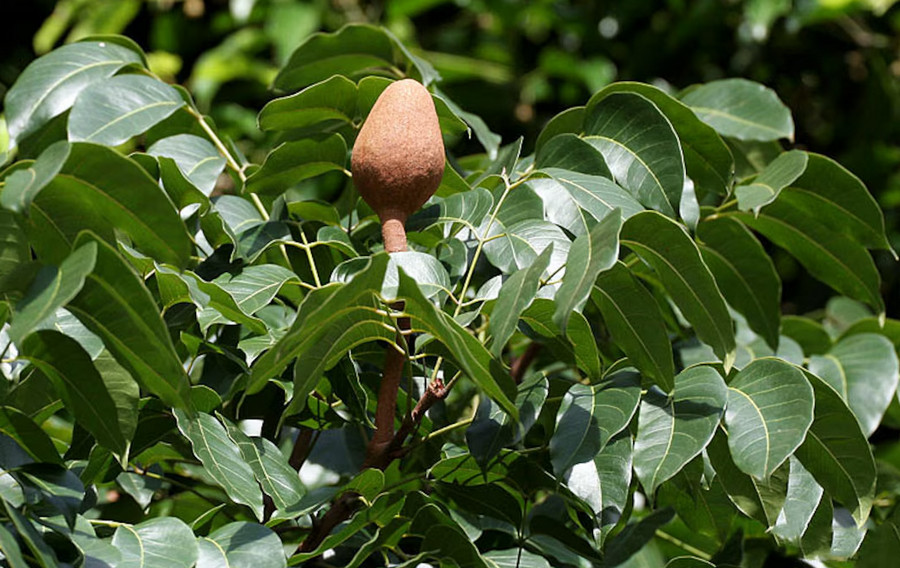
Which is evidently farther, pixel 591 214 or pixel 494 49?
pixel 494 49

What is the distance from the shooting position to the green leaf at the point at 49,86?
0.87 m


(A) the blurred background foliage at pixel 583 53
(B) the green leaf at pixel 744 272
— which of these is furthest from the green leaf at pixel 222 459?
(A) the blurred background foliage at pixel 583 53

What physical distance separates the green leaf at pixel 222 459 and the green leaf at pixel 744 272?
426mm

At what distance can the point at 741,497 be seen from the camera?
71 centimetres

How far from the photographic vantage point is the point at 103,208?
0.59 meters

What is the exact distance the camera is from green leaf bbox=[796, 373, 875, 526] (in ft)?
2.28

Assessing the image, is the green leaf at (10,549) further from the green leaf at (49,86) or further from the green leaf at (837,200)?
the green leaf at (837,200)

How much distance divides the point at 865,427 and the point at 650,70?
5.29ft

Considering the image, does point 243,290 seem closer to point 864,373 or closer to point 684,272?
point 684,272

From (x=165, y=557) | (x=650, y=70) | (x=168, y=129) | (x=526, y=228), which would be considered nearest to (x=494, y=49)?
(x=650, y=70)

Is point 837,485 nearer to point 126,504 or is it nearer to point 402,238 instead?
point 402,238

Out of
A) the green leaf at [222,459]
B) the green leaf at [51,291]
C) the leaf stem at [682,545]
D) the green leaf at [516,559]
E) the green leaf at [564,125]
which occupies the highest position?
the green leaf at [51,291]

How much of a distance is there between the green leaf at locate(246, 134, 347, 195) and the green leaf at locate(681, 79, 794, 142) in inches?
16.4

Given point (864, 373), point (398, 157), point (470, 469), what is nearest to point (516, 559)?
point (470, 469)
